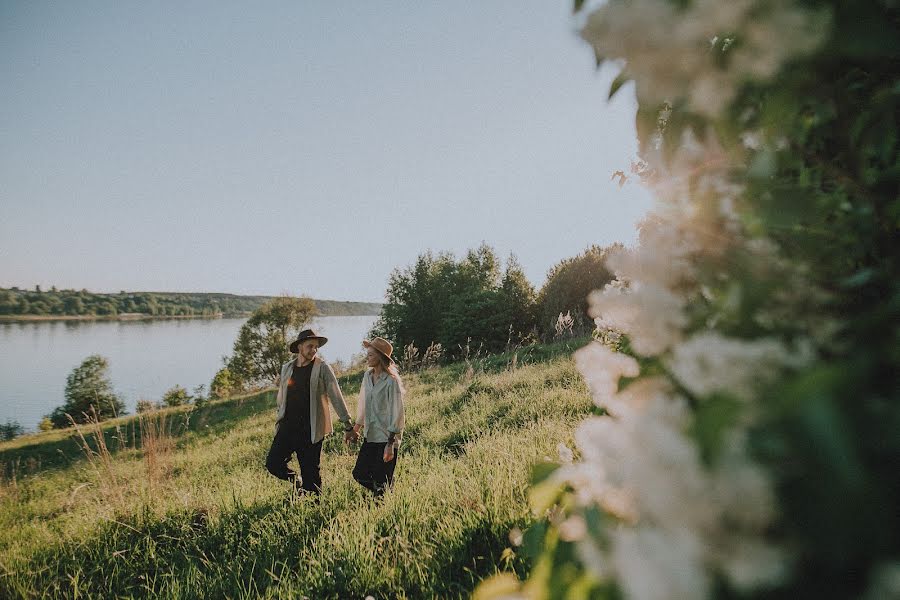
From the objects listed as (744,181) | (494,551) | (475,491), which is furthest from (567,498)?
(475,491)

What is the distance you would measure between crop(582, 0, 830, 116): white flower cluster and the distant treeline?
101 m

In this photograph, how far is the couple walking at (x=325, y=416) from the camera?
455 cm

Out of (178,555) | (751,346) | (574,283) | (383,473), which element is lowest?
(178,555)

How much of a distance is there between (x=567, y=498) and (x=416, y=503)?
109 inches

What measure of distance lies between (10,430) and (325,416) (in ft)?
81.2

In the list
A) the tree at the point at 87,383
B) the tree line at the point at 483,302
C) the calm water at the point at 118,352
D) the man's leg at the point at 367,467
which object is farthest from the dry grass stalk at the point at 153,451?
the tree at the point at 87,383

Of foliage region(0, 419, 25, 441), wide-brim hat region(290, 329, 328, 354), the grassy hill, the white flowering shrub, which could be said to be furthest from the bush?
foliage region(0, 419, 25, 441)

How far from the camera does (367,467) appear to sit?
4.52 metres

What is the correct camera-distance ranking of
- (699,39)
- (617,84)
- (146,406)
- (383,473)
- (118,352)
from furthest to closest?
(118,352)
(146,406)
(383,473)
(617,84)
(699,39)

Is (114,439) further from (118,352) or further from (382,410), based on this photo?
(118,352)

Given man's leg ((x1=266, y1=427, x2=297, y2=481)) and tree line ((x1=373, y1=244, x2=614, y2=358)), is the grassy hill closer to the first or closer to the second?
man's leg ((x1=266, y1=427, x2=297, y2=481))

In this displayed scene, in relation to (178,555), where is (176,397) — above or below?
below

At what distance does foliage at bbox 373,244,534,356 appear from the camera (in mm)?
22875

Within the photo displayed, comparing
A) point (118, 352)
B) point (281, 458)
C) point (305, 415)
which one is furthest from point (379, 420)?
point (118, 352)
